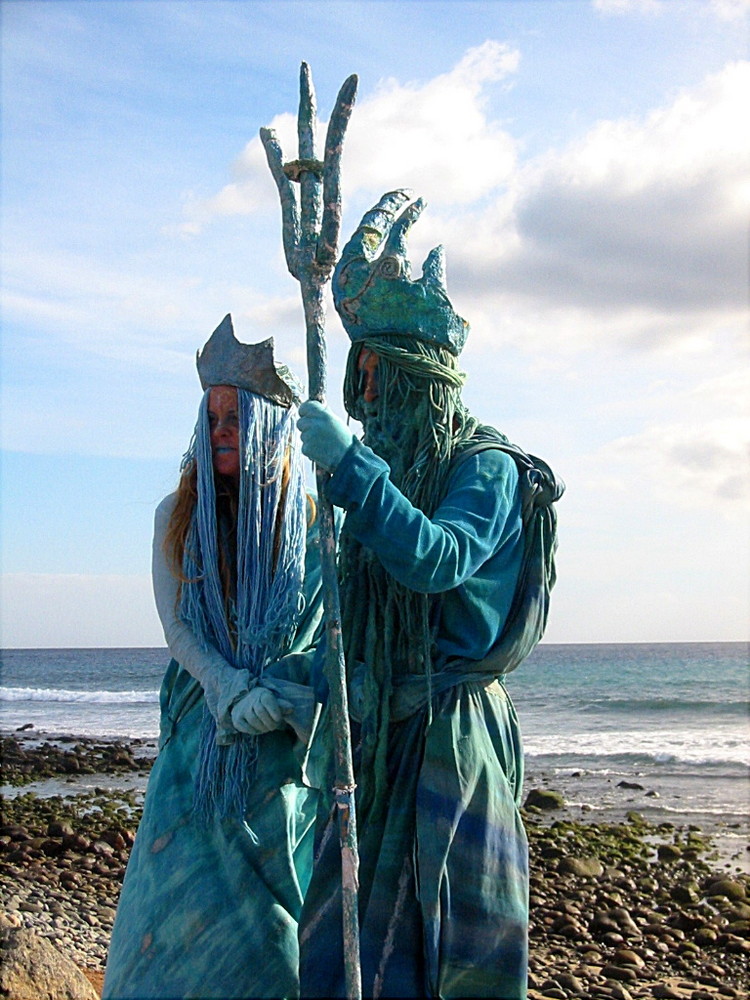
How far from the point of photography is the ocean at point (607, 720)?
52.4 ft

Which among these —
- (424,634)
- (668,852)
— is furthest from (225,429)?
(668,852)

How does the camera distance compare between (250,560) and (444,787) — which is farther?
(250,560)

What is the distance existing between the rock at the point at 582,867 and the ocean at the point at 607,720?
3.05m

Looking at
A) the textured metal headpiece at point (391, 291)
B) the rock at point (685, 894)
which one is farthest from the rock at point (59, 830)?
the textured metal headpiece at point (391, 291)

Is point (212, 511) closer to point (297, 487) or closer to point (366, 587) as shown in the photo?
point (297, 487)

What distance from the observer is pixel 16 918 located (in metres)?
7.97

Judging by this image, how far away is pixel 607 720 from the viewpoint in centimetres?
2594

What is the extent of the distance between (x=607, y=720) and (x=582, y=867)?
15195mm

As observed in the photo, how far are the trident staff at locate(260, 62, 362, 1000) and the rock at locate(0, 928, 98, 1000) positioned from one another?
2.93 meters

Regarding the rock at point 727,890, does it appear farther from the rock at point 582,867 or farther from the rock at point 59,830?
the rock at point 59,830

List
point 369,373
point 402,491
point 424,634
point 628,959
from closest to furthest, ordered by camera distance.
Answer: point 424,634
point 402,491
point 369,373
point 628,959

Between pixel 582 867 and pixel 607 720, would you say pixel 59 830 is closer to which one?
pixel 582 867

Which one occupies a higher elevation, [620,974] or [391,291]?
[391,291]

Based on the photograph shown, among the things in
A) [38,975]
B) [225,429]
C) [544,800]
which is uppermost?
[225,429]
